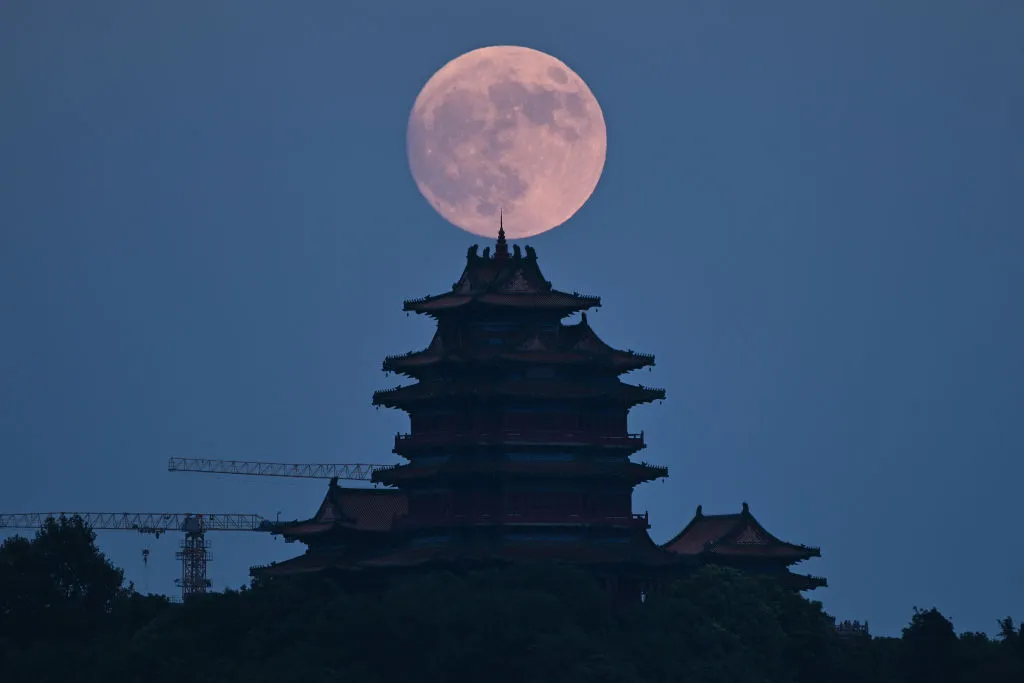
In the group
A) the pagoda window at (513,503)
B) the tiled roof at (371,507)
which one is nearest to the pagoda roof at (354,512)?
the tiled roof at (371,507)

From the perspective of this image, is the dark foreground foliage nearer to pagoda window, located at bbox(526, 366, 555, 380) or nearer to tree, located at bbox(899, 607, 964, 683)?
tree, located at bbox(899, 607, 964, 683)

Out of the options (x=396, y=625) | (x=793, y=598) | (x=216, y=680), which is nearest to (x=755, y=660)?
(x=793, y=598)

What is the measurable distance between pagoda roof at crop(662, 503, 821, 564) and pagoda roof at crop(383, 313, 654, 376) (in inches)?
453

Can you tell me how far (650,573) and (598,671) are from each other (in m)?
19.5

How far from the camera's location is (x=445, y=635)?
136m

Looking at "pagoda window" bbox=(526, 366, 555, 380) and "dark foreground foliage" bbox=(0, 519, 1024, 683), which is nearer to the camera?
"dark foreground foliage" bbox=(0, 519, 1024, 683)

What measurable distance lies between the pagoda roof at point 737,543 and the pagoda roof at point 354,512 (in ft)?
54.9

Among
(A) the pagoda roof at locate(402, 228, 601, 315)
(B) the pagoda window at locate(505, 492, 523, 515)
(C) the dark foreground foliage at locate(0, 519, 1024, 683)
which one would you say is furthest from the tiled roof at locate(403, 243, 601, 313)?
(C) the dark foreground foliage at locate(0, 519, 1024, 683)

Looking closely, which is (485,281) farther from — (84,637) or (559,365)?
(84,637)

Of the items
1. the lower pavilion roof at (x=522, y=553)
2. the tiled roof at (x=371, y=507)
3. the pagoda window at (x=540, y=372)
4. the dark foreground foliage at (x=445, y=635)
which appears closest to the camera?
the dark foreground foliage at (x=445, y=635)

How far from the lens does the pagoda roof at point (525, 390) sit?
503 ft

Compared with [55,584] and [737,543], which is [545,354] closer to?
[737,543]

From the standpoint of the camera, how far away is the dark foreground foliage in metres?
136

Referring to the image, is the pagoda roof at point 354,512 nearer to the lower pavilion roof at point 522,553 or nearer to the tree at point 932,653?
the lower pavilion roof at point 522,553
